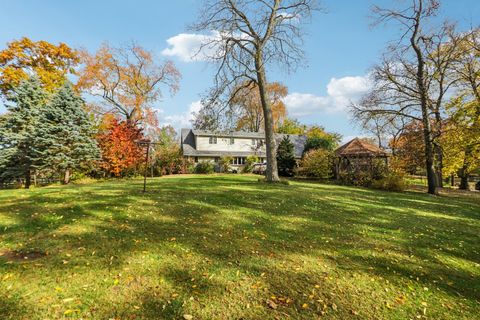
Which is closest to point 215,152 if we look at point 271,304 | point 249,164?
point 249,164

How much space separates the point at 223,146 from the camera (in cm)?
3525

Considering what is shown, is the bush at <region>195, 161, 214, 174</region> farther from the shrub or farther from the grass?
the grass

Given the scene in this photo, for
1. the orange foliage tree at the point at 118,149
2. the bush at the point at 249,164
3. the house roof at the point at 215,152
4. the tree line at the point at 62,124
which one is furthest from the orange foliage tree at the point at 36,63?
the bush at the point at 249,164

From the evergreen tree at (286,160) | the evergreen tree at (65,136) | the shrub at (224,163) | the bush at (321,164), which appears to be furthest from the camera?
the shrub at (224,163)

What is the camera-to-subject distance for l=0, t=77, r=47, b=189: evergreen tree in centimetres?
1711

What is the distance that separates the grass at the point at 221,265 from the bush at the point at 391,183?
11.4 metres

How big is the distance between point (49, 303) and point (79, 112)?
1965 cm

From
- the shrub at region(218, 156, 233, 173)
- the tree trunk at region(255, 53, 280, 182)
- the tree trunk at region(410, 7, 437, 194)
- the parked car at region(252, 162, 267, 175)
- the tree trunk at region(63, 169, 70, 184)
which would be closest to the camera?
the tree trunk at region(255, 53, 280, 182)

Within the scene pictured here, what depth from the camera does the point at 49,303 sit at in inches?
108

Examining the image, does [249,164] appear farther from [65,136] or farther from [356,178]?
[65,136]

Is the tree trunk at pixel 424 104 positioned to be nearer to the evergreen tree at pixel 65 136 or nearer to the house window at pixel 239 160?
the house window at pixel 239 160

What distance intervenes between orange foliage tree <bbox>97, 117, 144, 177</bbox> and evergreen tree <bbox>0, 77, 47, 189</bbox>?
14.4ft

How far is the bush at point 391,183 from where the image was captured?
1744cm

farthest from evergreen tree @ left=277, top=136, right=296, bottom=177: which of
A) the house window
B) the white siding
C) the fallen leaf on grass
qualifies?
the fallen leaf on grass
